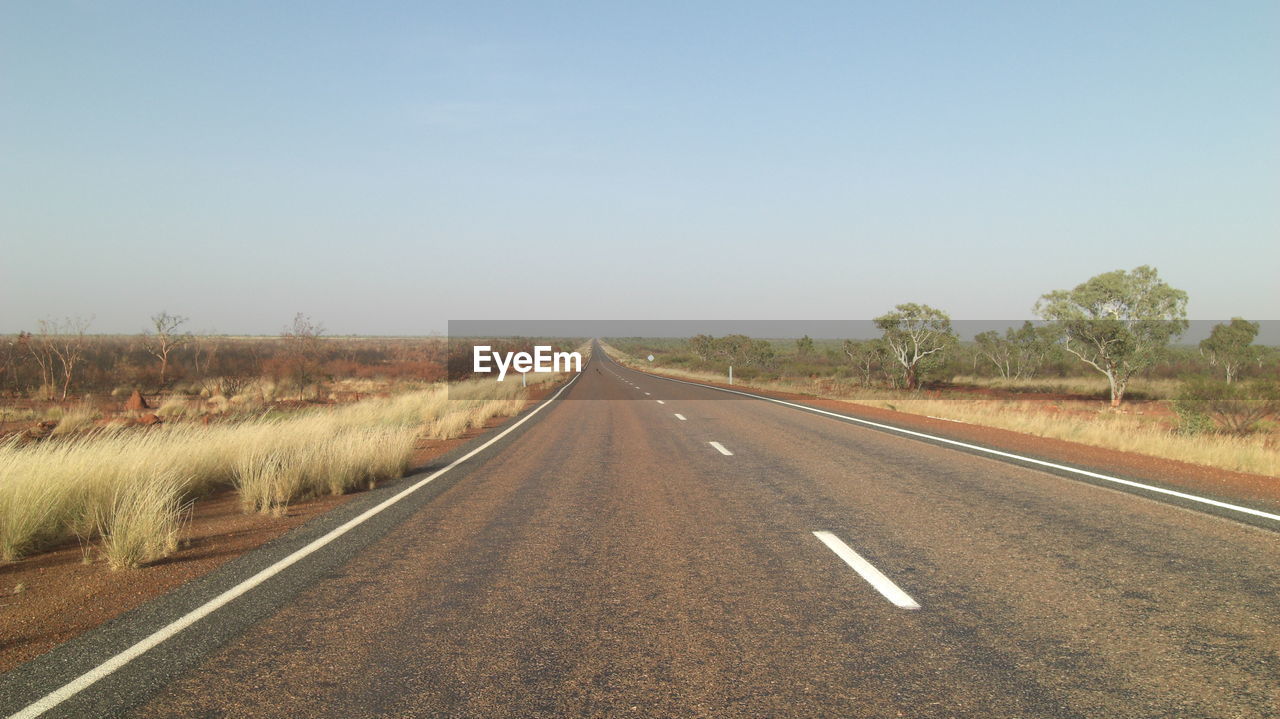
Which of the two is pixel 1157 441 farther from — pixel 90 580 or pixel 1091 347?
pixel 1091 347

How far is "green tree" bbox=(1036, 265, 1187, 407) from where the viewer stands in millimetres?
31656

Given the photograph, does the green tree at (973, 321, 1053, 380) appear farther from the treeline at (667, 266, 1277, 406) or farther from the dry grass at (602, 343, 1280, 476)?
the dry grass at (602, 343, 1280, 476)

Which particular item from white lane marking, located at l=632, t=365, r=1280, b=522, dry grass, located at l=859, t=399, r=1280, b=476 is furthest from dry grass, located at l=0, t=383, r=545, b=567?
dry grass, located at l=859, t=399, r=1280, b=476

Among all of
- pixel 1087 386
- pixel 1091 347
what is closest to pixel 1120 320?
pixel 1091 347

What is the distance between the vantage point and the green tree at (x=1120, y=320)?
1246 inches

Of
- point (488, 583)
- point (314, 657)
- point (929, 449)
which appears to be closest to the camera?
point (314, 657)

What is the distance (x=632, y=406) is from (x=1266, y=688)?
21.1 meters

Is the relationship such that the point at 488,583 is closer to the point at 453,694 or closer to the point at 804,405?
the point at 453,694

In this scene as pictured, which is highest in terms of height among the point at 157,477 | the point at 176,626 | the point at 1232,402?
the point at 1232,402

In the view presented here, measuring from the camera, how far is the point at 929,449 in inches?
474

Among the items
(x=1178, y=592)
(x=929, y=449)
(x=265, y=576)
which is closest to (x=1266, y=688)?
(x=1178, y=592)

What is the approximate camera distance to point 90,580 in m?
5.30

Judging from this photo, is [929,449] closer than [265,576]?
No

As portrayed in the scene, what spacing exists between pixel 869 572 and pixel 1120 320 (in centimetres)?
3417
